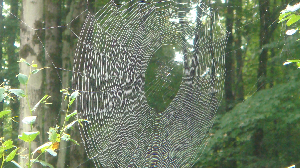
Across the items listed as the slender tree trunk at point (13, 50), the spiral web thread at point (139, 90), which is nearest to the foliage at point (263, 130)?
the spiral web thread at point (139, 90)

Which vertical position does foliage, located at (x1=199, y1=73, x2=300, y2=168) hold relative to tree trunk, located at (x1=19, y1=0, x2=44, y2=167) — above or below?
below

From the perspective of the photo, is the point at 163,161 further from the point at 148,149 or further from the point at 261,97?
the point at 261,97

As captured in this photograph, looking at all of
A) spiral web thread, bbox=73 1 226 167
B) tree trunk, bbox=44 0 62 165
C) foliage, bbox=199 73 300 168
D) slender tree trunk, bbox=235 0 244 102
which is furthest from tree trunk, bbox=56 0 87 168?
slender tree trunk, bbox=235 0 244 102

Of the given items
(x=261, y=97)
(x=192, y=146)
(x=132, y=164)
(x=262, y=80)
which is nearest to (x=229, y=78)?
(x=262, y=80)

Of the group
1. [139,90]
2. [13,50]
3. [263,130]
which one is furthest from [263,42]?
[13,50]

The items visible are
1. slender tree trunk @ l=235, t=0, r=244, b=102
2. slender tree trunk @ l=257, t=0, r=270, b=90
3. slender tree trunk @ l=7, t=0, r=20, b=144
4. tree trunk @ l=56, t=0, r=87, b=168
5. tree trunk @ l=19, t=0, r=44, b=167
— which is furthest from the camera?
slender tree trunk @ l=7, t=0, r=20, b=144

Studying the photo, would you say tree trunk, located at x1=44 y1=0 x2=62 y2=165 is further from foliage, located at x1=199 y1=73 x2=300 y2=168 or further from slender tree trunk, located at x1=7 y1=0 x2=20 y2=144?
slender tree trunk, located at x1=7 y1=0 x2=20 y2=144

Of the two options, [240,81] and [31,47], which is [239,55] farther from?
[31,47]

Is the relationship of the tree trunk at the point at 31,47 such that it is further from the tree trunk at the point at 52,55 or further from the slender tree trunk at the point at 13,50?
the slender tree trunk at the point at 13,50
